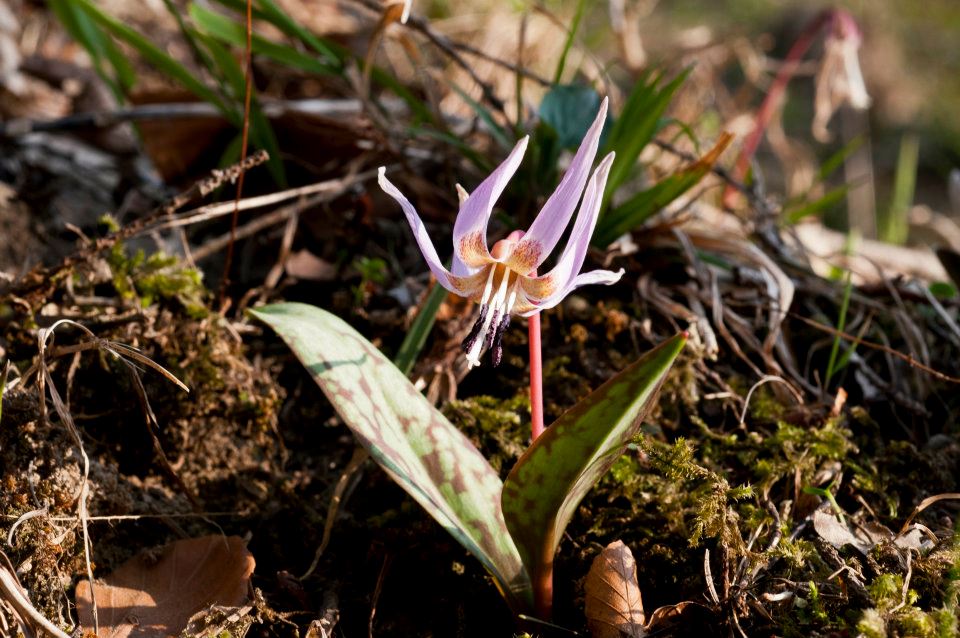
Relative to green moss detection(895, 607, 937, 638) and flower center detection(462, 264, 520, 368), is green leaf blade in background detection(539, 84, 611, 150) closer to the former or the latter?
flower center detection(462, 264, 520, 368)

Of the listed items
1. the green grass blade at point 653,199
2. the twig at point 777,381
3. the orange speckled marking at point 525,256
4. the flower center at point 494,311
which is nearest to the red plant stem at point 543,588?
the flower center at point 494,311

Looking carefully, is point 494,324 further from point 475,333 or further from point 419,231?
point 419,231

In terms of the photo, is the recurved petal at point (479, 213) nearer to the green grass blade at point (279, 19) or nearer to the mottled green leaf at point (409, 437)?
the mottled green leaf at point (409, 437)

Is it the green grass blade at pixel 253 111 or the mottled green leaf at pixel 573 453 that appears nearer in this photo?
the mottled green leaf at pixel 573 453

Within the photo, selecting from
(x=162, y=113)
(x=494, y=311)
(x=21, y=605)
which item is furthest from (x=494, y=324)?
(x=162, y=113)

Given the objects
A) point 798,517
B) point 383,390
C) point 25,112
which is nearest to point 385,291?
point 383,390

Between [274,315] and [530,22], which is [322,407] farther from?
[530,22]
